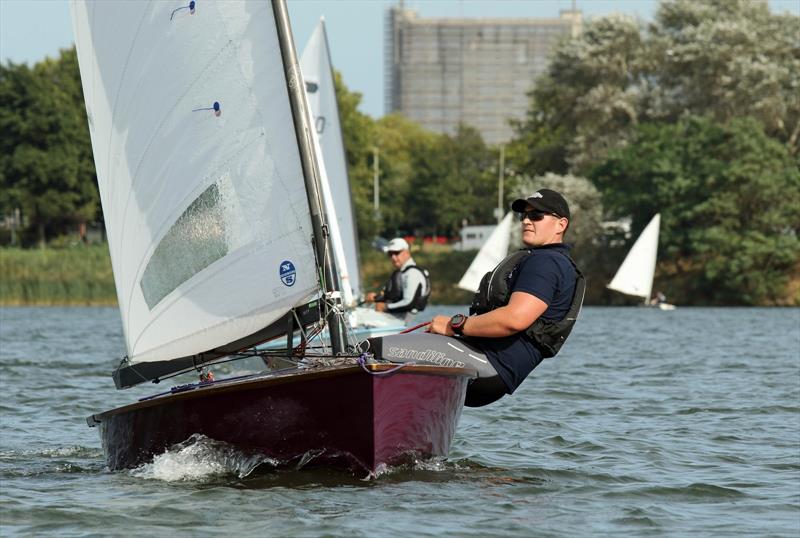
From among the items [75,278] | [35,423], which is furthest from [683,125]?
[35,423]

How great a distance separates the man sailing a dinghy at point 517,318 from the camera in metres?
7.39

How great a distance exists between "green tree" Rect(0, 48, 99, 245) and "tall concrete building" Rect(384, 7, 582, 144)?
286 ft

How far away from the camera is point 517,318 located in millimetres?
7355

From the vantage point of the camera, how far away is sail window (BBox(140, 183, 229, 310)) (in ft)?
26.9

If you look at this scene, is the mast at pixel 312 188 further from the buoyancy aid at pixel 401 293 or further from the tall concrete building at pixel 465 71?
the tall concrete building at pixel 465 71

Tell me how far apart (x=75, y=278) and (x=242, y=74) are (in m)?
37.6

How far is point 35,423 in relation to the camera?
1109cm

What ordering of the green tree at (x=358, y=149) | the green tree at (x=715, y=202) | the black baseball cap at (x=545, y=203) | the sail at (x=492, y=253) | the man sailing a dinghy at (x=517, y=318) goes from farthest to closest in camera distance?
the green tree at (x=358, y=149), the green tree at (x=715, y=202), the sail at (x=492, y=253), the black baseball cap at (x=545, y=203), the man sailing a dinghy at (x=517, y=318)

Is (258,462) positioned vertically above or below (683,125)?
below

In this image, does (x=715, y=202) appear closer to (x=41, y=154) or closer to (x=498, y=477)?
(x=41, y=154)

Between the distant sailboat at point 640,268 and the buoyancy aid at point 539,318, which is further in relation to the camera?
the distant sailboat at point 640,268

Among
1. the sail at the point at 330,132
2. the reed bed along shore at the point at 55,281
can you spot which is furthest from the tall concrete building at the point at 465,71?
the sail at the point at 330,132

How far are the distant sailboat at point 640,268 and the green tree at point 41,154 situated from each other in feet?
87.5

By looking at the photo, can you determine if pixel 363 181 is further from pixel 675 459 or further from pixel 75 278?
pixel 675 459
